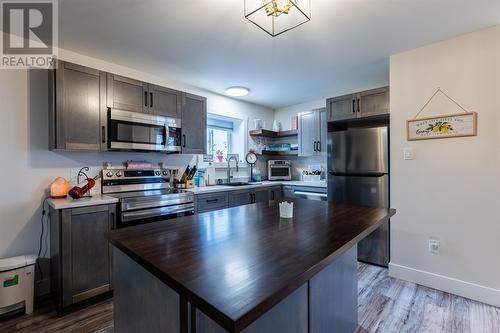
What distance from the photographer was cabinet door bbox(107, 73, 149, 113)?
2485 millimetres

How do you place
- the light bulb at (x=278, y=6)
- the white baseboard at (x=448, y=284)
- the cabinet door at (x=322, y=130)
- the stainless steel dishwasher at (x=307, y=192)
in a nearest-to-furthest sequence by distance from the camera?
1. the light bulb at (x=278, y=6)
2. the white baseboard at (x=448, y=284)
3. the stainless steel dishwasher at (x=307, y=192)
4. the cabinet door at (x=322, y=130)

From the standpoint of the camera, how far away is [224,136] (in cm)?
432

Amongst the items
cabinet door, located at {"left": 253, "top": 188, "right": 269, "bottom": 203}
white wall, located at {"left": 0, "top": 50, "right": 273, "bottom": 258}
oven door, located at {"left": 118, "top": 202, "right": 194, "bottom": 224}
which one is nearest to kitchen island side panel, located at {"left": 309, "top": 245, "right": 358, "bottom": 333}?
oven door, located at {"left": 118, "top": 202, "right": 194, "bottom": 224}

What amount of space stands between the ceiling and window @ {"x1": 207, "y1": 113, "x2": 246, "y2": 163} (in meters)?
0.99

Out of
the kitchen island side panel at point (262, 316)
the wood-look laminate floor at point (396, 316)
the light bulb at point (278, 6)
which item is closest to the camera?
the kitchen island side panel at point (262, 316)

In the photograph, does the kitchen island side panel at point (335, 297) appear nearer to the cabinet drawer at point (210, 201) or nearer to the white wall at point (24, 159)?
the cabinet drawer at point (210, 201)

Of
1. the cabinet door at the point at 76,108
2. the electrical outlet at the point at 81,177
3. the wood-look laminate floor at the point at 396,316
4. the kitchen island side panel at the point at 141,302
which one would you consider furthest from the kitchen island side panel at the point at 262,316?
the electrical outlet at the point at 81,177

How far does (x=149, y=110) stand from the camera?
9.06 ft

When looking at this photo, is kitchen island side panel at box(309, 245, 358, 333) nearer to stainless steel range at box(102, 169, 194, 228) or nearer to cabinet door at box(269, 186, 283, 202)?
stainless steel range at box(102, 169, 194, 228)

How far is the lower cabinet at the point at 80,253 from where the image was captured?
196 cm

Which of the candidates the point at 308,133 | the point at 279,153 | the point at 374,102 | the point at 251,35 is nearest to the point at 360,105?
the point at 374,102

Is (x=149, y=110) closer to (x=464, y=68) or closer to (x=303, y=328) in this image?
(x=303, y=328)

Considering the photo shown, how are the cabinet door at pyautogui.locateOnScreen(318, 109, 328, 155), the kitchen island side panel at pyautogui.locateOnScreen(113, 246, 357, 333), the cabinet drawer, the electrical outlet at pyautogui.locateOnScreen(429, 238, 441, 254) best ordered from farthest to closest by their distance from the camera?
the cabinet door at pyautogui.locateOnScreen(318, 109, 328, 155) < the cabinet drawer < the electrical outlet at pyautogui.locateOnScreen(429, 238, 441, 254) < the kitchen island side panel at pyautogui.locateOnScreen(113, 246, 357, 333)

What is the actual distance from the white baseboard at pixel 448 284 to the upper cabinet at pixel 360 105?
1.79 m
